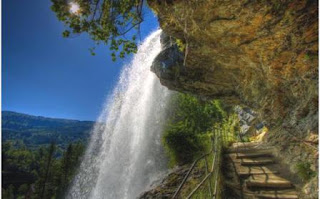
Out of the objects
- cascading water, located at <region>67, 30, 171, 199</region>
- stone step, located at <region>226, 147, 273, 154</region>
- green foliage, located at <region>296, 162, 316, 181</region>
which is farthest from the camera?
cascading water, located at <region>67, 30, 171, 199</region>

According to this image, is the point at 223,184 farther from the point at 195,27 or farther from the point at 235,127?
the point at 235,127

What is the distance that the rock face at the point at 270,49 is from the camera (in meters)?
4.66

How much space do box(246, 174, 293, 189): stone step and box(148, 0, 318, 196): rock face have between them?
0.55 meters

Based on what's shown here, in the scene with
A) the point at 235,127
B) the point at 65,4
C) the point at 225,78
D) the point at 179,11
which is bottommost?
the point at 235,127

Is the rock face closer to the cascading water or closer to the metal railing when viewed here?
the metal railing

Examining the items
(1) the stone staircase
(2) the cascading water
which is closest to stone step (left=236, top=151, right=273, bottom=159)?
(1) the stone staircase

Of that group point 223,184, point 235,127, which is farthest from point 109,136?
point 223,184

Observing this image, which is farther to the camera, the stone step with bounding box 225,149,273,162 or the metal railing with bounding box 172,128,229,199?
the stone step with bounding box 225,149,273,162

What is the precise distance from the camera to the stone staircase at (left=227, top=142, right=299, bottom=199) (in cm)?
466

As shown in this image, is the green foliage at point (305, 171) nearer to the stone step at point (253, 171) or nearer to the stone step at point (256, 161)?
the stone step at point (253, 171)

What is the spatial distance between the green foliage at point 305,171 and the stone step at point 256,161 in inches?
58.7

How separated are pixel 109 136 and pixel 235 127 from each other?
12950mm

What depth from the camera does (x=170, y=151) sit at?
1037cm

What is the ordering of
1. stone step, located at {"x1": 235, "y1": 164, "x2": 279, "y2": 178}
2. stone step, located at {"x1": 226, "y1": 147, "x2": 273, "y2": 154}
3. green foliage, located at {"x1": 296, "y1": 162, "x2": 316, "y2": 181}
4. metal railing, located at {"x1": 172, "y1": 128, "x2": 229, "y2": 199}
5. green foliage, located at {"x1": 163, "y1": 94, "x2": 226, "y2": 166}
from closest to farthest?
metal railing, located at {"x1": 172, "y1": 128, "x2": 229, "y2": 199}, green foliage, located at {"x1": 296, "y1": 162, "x2": 316, "y2": 181}, stone step, located at {"x1": 235, "y1": 164, "x2": 279, "y2": 178}, stone step, located at {"x1": 226, "y1": 147, "x2": 273, "y2": 154}, green foliage, located at {"x1": 163, "y1": 94, "x2": 226, "y2": 166}
